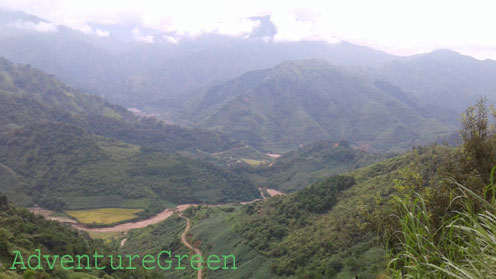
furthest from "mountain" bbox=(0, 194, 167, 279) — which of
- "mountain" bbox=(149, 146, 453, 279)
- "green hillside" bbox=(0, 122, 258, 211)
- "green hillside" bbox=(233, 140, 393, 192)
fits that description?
"green hillside" bbox=(233, 140, 393, 192)

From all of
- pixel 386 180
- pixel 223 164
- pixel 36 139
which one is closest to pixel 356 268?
pixel 386 180

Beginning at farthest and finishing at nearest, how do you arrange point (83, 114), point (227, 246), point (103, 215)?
point (83, 114) → point (103, 215) → point (227, 246)

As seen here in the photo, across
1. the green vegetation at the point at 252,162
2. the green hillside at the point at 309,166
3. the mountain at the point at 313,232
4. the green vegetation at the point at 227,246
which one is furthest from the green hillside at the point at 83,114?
the mountain at the point at 313,232

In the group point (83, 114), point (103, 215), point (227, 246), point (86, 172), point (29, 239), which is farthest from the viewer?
point (83, 114)

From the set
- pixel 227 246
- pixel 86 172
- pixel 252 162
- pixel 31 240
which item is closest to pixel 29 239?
pixel 31 240

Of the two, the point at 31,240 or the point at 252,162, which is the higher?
the point at 31,240

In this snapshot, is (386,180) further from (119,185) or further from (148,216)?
(119,185)

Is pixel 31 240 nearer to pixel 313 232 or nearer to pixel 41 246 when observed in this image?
pixel 41 246

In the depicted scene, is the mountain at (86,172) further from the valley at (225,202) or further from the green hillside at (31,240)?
the green hillside at (31,240)
